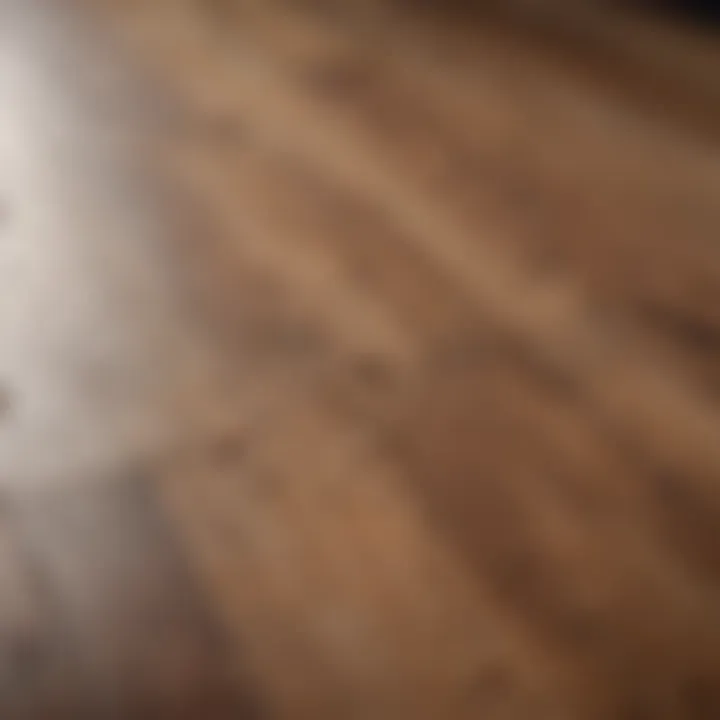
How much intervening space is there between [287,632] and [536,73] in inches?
50.8

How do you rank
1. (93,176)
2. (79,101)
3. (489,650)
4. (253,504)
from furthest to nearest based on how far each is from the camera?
(79,101)
(93,176)
(253,504)
(489,650)

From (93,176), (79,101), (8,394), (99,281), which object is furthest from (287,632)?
(79,101)

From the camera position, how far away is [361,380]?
1258 millimetres

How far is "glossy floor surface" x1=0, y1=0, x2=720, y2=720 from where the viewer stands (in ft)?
3.16

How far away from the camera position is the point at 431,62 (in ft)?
6.45

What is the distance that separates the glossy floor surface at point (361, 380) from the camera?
96 cm

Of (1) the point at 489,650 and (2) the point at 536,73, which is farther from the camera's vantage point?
(2) the point at 536,73

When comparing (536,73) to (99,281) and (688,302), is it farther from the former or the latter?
(99,281)

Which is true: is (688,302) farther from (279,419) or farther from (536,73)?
(536,73)

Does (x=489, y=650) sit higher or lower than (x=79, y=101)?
lower

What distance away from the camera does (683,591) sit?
3.33 feet

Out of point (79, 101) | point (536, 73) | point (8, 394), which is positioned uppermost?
point (79, 101)

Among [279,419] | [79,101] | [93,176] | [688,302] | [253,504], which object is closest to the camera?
[253,504]

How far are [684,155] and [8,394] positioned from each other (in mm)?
1097
